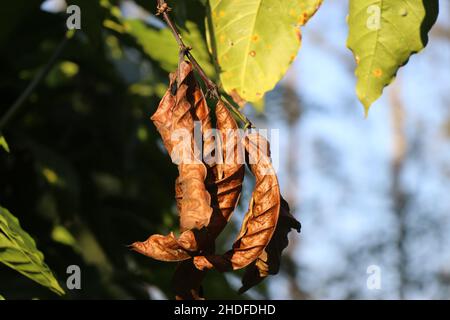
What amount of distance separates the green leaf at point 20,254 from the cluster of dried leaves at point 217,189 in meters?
0.22

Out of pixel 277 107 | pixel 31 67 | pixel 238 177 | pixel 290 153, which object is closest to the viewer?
pixel 238 177

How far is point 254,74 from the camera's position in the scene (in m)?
1.06

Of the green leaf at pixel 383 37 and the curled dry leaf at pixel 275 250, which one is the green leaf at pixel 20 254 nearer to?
the curled dry leaf at pixel 275 250

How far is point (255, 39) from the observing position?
1.07 metres

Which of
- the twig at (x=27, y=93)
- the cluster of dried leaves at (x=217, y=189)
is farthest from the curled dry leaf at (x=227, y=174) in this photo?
the twig at (x=27, y=93)

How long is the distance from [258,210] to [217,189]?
2.1 inches

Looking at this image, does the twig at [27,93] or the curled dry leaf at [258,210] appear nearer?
the curled dry leaf at [258,210]

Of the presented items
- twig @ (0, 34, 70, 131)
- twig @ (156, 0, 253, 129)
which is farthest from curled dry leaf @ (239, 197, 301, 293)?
twig @ (0, 34, 70, 131)

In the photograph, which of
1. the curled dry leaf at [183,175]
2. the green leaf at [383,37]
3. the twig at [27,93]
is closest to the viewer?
the curled dry leaf at [183,175]

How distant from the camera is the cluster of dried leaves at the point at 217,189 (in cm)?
89

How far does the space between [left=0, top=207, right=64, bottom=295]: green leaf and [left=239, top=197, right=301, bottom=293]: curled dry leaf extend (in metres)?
0.29
